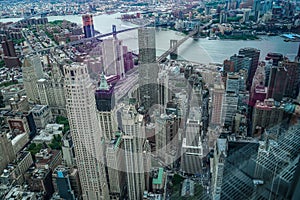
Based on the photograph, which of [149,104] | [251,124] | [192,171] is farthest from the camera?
[149,104]

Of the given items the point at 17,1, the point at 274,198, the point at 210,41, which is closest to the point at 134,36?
the point at 210,41

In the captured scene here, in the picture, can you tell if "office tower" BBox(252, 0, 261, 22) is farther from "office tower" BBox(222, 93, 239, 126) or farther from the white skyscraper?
the white skyscraper

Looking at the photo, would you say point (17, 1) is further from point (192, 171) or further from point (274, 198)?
point (274, 198)

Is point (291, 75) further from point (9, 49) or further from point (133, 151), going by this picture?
point (9, 49)

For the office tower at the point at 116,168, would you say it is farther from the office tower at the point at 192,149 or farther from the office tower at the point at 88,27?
the office tower at the point at 88,27

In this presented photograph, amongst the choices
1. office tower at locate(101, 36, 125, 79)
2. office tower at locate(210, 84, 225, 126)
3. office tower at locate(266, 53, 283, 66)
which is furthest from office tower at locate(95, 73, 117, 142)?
office tower at locate(266, 53, 283, 66)

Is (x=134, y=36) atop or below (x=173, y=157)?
atop
